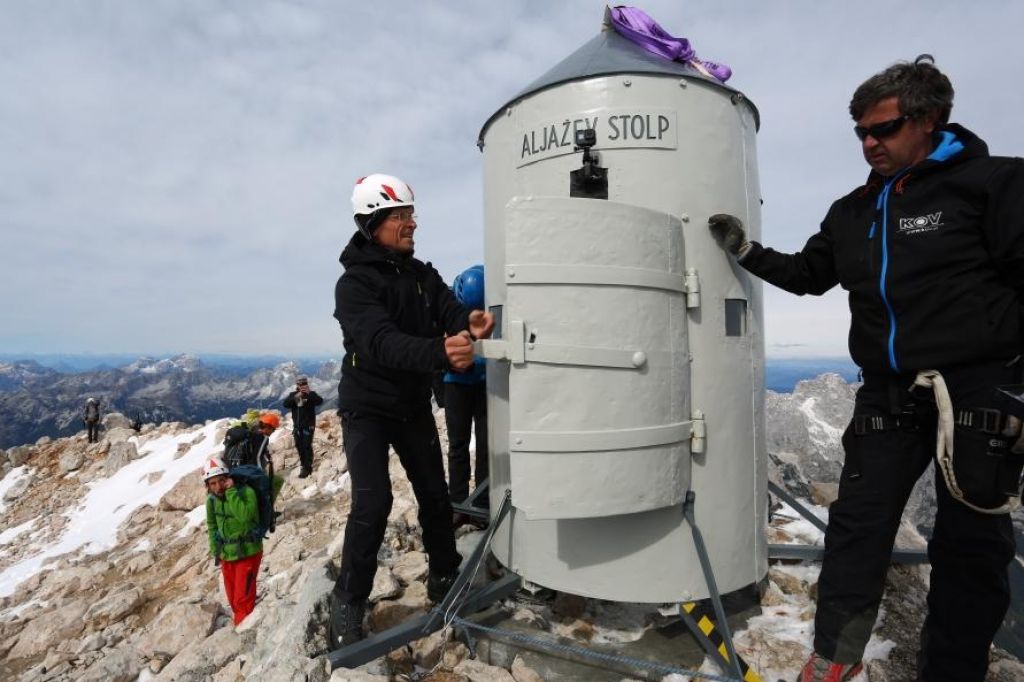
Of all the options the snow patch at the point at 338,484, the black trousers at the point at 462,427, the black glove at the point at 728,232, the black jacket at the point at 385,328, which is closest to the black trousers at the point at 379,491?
the black jacket at the point at 385,328

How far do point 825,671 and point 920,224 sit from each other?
7.20 feet

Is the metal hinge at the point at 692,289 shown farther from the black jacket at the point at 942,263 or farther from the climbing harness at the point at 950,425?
the climbing harness at the point at 950,425

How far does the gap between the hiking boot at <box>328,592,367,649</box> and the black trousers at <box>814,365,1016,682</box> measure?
2.54 m

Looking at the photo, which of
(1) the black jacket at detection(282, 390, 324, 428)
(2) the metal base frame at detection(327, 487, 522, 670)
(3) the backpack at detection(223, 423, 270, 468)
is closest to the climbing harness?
(2) the metal base frame at detection(327, 487, 522, 670)

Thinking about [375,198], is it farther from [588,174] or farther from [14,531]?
[14,531]

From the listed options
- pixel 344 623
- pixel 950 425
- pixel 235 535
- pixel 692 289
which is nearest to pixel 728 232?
pixel 692 289

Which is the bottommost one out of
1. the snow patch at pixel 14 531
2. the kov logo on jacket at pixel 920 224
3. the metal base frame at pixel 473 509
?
the snow patch at pixel 14 531

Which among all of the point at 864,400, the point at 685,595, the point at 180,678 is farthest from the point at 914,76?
the point at 180,678

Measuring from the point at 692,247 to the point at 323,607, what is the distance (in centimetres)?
325

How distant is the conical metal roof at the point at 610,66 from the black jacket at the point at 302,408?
9889 millimetres

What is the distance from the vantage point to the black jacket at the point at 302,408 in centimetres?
1204

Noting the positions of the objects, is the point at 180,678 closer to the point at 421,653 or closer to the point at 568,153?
the point at 421,653

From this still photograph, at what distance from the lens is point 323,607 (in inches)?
136

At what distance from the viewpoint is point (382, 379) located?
335cm
